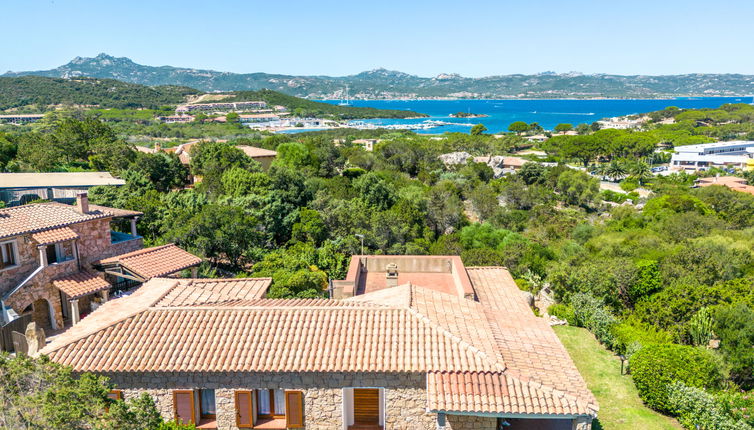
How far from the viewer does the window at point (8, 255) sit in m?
16.1

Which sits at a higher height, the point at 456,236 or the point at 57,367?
the point at 57,367

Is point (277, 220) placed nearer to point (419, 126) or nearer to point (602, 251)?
point (602, 251)

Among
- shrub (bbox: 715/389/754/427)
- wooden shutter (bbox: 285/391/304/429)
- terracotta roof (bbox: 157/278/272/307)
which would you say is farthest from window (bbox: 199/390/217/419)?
shrub (bbox: 715/389/754/427)

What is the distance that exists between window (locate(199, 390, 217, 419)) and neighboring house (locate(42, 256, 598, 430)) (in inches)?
0.8

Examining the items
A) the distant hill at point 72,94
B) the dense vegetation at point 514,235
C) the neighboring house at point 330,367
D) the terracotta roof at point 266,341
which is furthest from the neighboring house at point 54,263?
the distant hill at point 72,94

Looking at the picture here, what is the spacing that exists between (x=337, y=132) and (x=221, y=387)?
384 ft

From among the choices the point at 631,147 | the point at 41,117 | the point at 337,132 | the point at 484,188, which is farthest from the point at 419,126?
the point at 484,188

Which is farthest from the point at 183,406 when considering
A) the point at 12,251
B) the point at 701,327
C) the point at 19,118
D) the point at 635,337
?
the point at 19,118

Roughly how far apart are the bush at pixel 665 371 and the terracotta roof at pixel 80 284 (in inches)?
646

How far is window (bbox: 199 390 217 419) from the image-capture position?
10.7 meters

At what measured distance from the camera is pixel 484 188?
165 ft

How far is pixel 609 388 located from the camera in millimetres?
15203

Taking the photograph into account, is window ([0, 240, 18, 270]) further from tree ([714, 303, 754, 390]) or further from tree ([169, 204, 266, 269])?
tree ([714, 303, 754, 390])

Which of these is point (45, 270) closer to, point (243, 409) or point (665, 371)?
point (243, 409)
